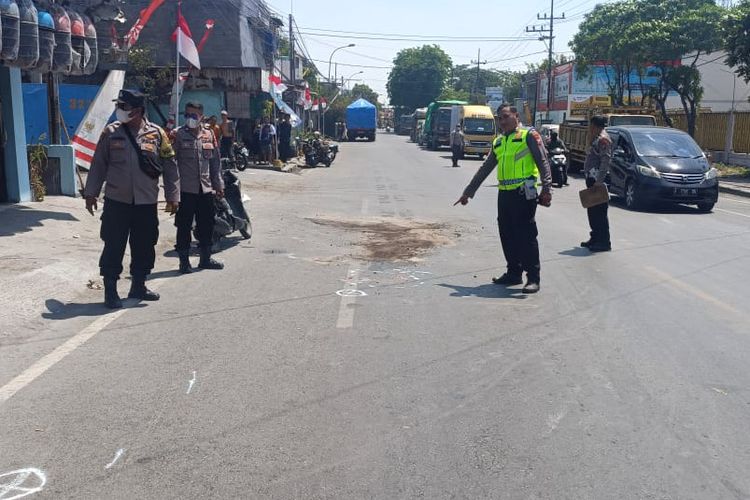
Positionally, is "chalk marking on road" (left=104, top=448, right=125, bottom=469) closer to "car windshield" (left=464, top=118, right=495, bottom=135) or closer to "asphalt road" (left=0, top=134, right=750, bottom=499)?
"asphalt road" (left=0, top=134, right=750, bottom=499)

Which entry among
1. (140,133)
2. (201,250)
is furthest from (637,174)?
(140,133)

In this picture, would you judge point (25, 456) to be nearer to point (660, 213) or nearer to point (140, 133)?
point (140, 133)

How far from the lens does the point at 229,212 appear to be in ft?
36.5

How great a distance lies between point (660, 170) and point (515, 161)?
30.7 feet

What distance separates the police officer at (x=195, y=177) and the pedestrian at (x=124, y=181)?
1.28m

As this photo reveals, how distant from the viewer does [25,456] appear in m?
4.20

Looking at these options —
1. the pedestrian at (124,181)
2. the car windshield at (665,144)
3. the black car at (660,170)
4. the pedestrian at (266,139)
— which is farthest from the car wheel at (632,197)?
the pedestrian at (266,139)

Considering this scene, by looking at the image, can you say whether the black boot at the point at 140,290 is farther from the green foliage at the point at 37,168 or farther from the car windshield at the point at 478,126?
the car windshield at the point at 478,126

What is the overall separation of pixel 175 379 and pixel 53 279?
3.45 m

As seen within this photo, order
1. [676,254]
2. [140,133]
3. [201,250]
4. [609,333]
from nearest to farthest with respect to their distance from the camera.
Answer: [609,333] < [140,133] < [201,250] < [676,254]

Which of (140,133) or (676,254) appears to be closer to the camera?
(140,133)

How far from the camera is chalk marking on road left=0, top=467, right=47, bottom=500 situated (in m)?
3.77

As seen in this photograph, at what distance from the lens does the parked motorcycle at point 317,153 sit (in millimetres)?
31656

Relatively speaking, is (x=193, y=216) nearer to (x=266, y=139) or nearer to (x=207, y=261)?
(x=207, y=261)
